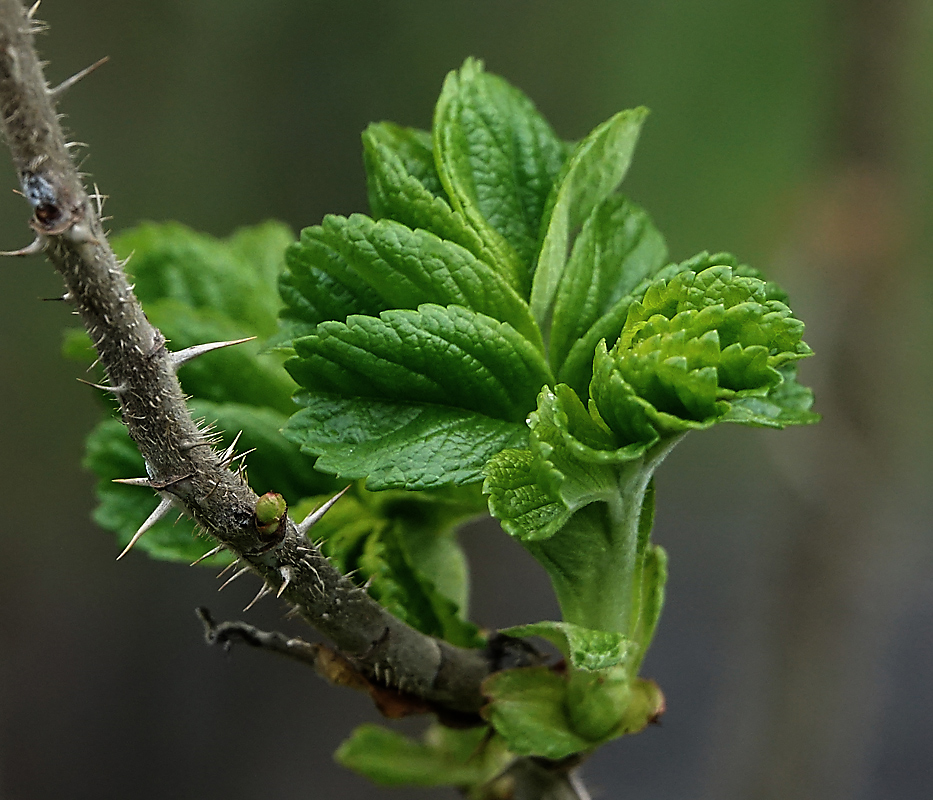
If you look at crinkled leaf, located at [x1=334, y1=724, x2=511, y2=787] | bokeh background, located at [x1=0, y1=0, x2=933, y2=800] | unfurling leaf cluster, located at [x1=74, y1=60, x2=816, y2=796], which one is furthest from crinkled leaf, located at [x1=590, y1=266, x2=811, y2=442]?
bokeh background, located at [x1=0, y1=0, x2=933, y2=800]

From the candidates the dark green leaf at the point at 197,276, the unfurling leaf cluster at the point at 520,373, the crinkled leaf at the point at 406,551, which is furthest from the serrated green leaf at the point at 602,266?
the dark green leaf at the point at 197,276

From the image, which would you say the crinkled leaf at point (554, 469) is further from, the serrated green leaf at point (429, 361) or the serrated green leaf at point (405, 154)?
the serrated green leaf at point (405, 154)

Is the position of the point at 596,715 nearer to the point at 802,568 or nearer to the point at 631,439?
the point at 631,439

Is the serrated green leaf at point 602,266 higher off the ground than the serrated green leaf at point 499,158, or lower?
lower

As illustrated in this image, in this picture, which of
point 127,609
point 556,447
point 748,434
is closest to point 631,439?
point 556,447

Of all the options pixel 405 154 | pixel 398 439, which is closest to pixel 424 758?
pixel 398 439

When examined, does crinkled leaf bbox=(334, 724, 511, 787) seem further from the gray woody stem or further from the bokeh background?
the bokeh background

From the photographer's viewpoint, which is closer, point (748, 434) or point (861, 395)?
point (861, 395)
